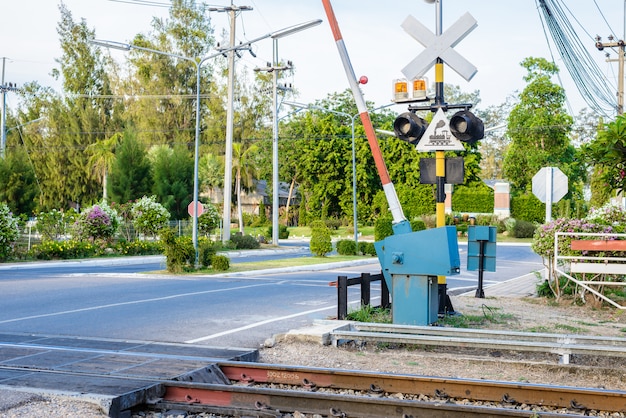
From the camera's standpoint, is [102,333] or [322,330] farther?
[102,333]

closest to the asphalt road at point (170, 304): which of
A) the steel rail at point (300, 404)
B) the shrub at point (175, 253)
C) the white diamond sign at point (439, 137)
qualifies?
the shrub at point (175, 253)

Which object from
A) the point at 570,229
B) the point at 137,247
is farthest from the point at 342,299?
the point at 137,247

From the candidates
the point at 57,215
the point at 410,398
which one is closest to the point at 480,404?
the point at 410,398

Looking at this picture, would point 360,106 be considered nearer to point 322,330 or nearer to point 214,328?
point 322,330

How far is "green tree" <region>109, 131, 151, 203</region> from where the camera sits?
4512 centimetres

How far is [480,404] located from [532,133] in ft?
182

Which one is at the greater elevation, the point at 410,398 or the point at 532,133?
the point at 532,133

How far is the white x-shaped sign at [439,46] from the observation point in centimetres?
1055

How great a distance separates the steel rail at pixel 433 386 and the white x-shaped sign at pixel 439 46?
534 centimetres

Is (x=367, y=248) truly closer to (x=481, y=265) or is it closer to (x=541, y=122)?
(x=481, y=265)

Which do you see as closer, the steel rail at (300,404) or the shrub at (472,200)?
the steel rail at (300,404)

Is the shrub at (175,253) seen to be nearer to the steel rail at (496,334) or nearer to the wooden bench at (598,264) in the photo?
the wooden bench at (598,264)

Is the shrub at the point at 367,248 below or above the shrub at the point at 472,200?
below

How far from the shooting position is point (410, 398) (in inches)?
257
